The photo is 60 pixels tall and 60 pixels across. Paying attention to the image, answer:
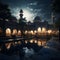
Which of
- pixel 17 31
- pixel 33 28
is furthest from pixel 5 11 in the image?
pixel 33 28

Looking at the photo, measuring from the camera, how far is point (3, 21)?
47812mm

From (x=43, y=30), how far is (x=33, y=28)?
506 cm

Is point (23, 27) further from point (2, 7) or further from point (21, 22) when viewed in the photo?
point (2, 7)

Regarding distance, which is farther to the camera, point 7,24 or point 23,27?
point 23,27

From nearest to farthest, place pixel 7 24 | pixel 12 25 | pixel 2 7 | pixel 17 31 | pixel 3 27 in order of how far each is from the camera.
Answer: pixel 2 7 → pixel 3 27 → pixel 7 24 → pixel 12 25 → pixel 17 31

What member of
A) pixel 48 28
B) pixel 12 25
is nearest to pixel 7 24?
pixel 12 25

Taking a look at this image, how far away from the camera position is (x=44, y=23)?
8088 cm

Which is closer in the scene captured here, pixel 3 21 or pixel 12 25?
pixel 3 21

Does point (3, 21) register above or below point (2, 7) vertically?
below

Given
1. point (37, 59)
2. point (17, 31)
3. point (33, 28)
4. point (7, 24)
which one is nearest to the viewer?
point (37, 59)

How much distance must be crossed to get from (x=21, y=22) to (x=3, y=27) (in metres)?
15.5

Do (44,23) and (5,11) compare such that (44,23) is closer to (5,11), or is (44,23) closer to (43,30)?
(43,30)

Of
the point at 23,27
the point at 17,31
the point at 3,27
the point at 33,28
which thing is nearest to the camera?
the point at 3,27

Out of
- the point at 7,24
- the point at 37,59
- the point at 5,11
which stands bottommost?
the point at 37,59
